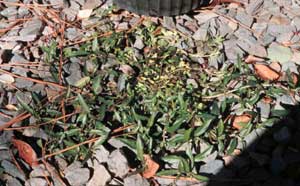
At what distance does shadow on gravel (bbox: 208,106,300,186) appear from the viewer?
192 cm

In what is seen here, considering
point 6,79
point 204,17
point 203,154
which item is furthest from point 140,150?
point 204,17

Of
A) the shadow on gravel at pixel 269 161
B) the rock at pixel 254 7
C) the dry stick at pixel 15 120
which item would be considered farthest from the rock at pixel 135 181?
the rock at pixel 254 7

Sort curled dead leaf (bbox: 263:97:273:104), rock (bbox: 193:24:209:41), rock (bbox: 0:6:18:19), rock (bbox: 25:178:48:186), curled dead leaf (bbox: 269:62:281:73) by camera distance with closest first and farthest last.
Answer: rock (bbox: 25:178:48:186), curled dead leaf (bbox: 263:97:273:104), curled dead leaf (bbox: 269:62:281:73), rock (bbox: 193:24:209:41), rock (bbox: 0:6:18:19)

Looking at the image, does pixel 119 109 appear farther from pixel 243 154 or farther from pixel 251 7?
pixel 251 7

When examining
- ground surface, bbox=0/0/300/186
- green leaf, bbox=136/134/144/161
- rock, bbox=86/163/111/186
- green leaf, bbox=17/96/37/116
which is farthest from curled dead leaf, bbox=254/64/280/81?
green leaf, bbox=17/96/37/116

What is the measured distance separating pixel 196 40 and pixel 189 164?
643 mm

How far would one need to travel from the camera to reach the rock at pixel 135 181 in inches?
74.2

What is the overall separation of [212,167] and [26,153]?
2.02ft

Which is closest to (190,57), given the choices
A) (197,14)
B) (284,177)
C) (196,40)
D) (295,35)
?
(196,40)

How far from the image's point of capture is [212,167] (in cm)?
193

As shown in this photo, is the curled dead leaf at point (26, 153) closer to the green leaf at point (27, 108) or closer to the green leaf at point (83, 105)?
the green leaf at point (27, 108)

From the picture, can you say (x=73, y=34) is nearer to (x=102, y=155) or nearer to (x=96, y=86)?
(x=96, y=86)

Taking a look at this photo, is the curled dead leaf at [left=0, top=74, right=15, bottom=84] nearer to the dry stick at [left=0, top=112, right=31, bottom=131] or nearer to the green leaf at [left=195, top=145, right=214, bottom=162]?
the dry stick at [left=0, top=112, right=31, bottom=131]

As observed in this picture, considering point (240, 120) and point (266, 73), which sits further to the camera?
point (266, 73)
